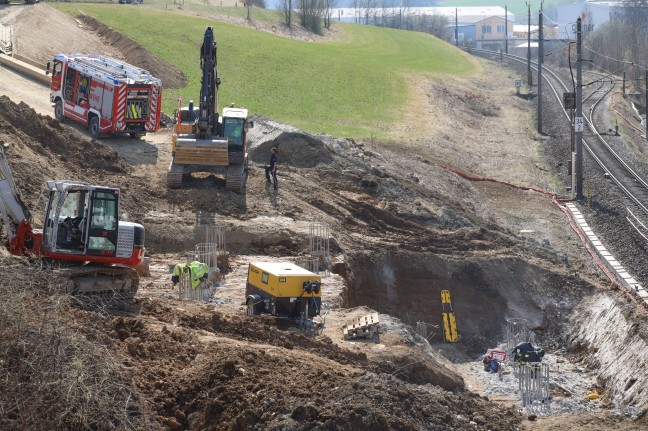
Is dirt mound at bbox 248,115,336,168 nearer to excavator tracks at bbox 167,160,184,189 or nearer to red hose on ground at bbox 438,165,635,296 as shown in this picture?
excavator tracks at bbox 167,160,184,189

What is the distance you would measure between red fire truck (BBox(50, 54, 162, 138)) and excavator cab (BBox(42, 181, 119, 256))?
62.9 ft

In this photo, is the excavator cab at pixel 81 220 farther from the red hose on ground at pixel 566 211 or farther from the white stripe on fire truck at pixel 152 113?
the white stripe on fire truck at pixel 152 113

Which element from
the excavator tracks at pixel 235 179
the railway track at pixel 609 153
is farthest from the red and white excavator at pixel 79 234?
the railway track at pixel 609 153

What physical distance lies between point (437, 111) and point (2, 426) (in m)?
58.6

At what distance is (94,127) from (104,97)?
1341mm

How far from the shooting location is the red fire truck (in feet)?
139

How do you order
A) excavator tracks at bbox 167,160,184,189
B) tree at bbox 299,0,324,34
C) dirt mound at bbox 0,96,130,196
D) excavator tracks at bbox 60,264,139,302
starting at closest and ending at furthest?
excavator tracks at bbox 60,264,139,302 < dirt mound at bbox 0,96,130,196 < excavator tracks at bbox 167,160,184,189 < tree at bbox 299,0,324,34

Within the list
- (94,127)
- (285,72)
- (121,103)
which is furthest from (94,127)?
(285,72)

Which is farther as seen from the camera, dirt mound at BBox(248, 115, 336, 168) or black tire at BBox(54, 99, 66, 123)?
black tire at BBox(54, 99, 66, 123)

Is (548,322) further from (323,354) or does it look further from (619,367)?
(323,354)

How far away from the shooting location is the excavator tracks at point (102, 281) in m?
23.0

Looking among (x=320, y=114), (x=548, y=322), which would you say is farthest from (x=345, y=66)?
(x=548, y=322)

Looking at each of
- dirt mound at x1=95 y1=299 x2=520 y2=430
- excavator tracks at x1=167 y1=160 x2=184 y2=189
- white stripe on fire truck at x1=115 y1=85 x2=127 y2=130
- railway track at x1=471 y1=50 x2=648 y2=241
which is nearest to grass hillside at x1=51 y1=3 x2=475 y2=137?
railway track at x1=471 y1=50 x2=648 y2=241

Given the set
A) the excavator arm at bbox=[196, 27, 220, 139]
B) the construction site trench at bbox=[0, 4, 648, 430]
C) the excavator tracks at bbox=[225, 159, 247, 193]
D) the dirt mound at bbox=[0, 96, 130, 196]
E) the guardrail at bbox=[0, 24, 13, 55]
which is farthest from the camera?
the guardrail at bbox=[0, 24, 13, 55]
